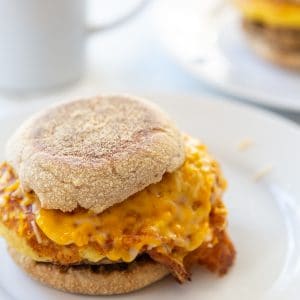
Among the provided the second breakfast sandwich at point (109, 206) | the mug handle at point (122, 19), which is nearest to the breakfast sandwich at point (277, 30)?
the mug handle at point (122, 19)

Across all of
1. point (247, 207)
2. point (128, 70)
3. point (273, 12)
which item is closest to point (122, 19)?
point (128, 70)

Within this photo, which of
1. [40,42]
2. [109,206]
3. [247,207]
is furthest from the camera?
[40,42]

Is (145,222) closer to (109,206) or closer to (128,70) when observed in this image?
(109,206)

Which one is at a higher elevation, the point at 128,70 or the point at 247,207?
the point at 247,207

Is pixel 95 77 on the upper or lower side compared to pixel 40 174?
lower

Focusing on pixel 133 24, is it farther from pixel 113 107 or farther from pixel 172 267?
pixel 172 267

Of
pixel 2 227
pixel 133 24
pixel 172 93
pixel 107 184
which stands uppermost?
pixel 107 184

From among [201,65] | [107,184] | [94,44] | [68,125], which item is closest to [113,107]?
[68,125]

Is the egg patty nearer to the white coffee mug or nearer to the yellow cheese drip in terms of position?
the yellow cheese drip
